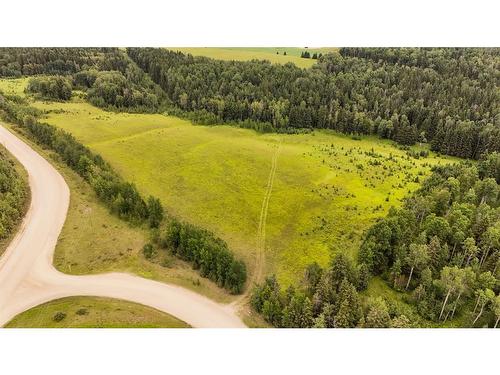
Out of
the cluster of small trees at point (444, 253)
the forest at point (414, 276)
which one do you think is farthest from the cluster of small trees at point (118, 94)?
the cluster of small trees at point (444, 253)

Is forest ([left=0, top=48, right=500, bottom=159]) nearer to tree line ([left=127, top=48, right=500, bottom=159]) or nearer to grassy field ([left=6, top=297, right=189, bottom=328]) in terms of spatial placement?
tree line ([left=127, top=48, right=500, bottom=159])

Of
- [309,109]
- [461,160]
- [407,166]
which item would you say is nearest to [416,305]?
[407,166]

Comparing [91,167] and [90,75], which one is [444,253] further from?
[90,75]

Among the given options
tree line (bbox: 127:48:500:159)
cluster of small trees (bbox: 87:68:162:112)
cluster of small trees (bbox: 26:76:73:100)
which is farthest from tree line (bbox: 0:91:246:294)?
tree line (bbox: 127:48:500:159)

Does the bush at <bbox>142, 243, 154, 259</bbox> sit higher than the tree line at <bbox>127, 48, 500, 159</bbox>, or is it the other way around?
the tree line at <bbox>127, 48, 500, 159</bbox>

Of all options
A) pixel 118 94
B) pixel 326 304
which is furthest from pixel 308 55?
pixel 326 304

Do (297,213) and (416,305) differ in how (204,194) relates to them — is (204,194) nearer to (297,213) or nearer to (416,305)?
(297,213)

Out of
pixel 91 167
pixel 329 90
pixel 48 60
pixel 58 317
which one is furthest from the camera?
pixel 329 90
